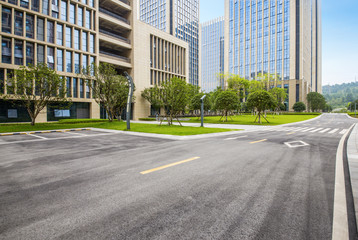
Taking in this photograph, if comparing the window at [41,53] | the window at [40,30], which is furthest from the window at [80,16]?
the window at [41,53]

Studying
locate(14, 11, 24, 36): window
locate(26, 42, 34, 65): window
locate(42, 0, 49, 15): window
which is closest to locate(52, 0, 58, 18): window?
locate(42, 0, 49, 15): window

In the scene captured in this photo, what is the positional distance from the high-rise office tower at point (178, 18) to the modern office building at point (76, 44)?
45599mm

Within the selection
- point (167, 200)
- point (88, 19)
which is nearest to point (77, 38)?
point (88, 19)

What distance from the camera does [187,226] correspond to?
7.75ft

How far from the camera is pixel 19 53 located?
2677 centimetres

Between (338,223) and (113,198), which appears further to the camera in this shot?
(113,198)

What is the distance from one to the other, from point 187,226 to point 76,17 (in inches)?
1549

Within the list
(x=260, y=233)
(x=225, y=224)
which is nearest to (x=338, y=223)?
(x=260, y=233)

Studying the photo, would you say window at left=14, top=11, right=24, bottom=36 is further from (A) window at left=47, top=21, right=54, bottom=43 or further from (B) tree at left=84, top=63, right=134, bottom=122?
(B) tree at left=84, top=63, right=134, bottom=122

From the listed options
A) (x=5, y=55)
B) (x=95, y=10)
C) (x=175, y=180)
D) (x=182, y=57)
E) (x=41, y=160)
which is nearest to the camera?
(x=175, y=180)

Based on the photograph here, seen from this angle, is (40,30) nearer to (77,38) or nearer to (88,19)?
(77,38)

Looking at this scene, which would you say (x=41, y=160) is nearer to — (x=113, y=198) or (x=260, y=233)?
A: (x=113, y=198)

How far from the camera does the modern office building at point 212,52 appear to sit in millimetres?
127500

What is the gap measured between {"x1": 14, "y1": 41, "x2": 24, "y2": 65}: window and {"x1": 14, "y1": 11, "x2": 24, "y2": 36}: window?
1.46m
